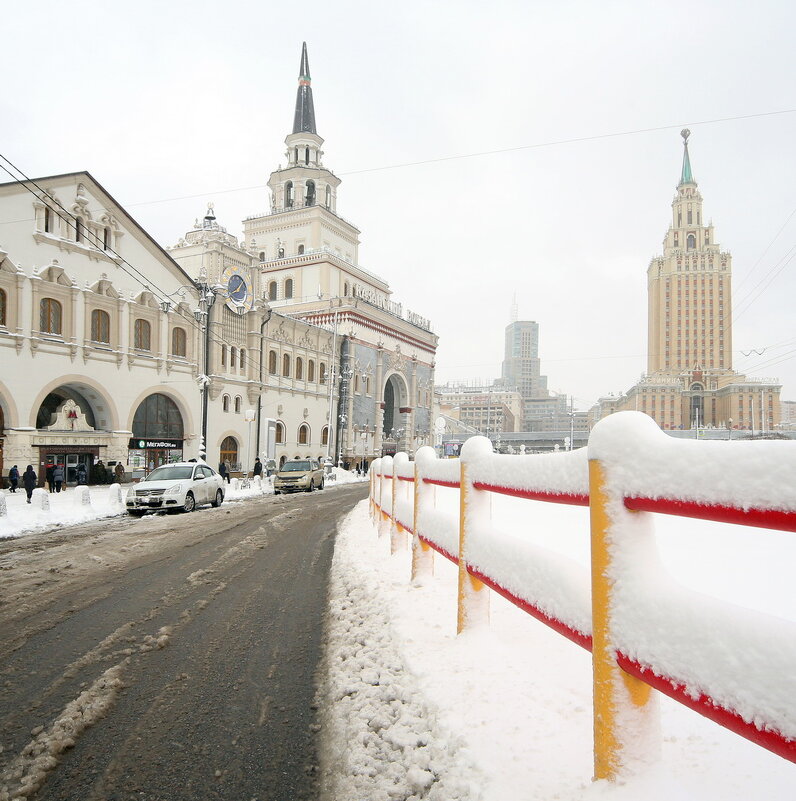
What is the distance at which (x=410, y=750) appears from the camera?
2797 mm

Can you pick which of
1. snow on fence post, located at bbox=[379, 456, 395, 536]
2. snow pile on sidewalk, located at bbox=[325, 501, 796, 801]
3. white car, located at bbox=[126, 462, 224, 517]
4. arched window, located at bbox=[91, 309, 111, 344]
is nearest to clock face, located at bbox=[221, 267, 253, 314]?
arched window, located at bbox=[91, 309, 111, 344]

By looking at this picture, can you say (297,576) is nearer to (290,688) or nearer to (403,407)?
(290,688)

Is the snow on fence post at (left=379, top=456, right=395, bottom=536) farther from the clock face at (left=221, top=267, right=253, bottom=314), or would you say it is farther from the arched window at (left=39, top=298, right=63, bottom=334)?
the clock face at (left=221, top=267, right=253, bottom=314)

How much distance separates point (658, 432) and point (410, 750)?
195cm

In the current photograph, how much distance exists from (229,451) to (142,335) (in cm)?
983

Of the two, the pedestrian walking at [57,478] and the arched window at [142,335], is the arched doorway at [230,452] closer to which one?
the arched window at [142,335]

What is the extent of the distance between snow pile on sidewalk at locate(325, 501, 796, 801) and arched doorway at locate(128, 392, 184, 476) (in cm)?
3015

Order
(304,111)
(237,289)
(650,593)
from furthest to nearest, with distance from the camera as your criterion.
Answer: (304,111), (237,289), (650,593)

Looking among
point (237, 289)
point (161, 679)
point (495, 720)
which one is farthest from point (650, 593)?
point (237, 289)

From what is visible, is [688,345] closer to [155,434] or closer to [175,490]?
[155,434]

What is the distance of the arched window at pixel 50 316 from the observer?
2742 centimetres

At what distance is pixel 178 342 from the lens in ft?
115

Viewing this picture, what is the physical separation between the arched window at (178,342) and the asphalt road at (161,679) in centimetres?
2734

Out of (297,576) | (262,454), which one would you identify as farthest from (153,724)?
(262,454)
